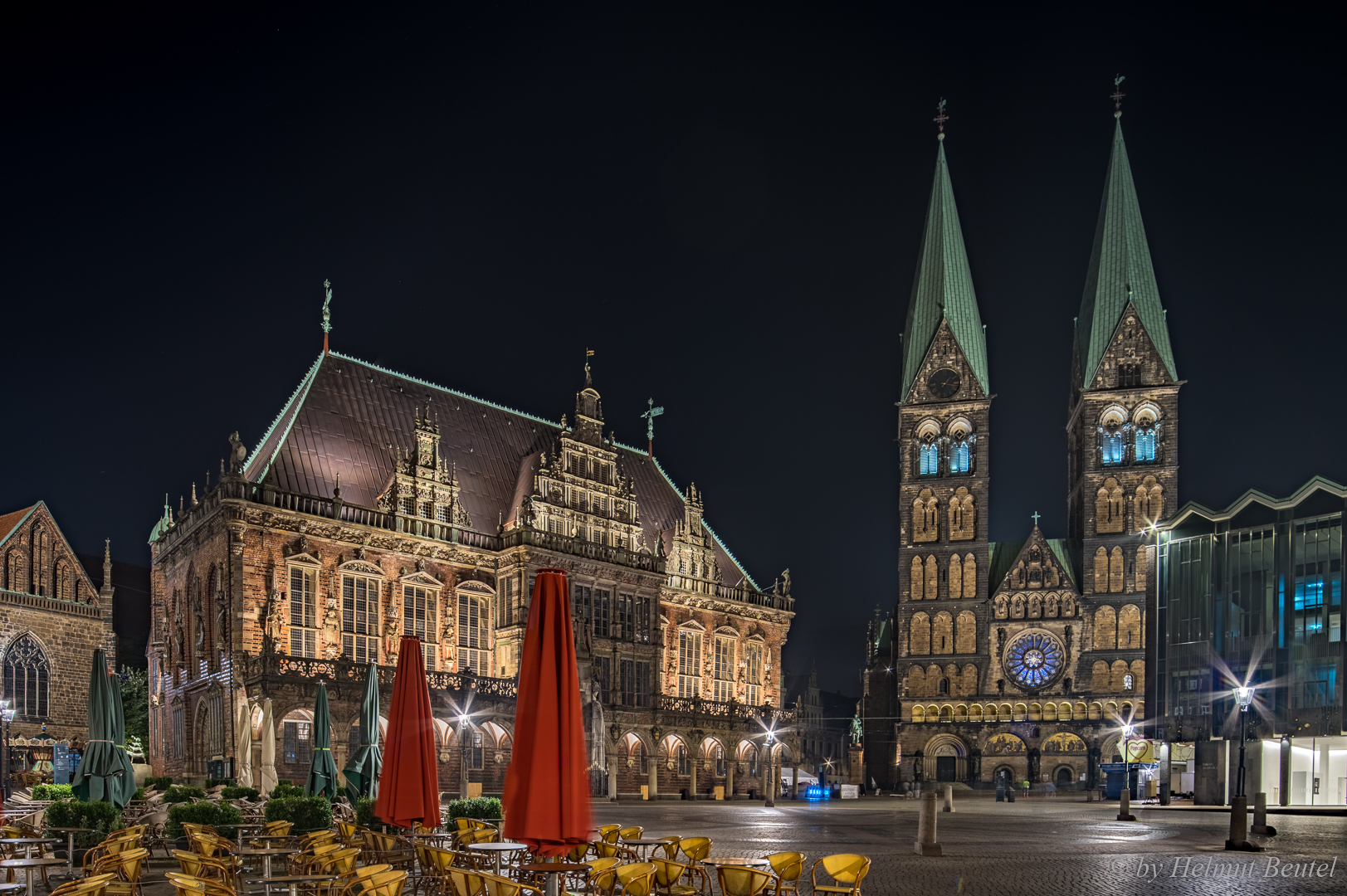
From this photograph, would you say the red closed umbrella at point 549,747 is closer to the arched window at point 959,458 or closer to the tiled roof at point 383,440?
the tiled roof at point 383,440

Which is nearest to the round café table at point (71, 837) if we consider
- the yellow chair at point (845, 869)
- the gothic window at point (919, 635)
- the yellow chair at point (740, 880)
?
the yellow chair at point (740, 880)

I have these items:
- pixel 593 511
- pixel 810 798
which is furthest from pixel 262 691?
pixel 810 798

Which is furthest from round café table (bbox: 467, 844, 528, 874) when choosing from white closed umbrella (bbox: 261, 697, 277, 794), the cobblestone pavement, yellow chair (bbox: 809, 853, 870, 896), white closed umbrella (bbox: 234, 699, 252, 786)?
white closed umbrella (bbox: 234, 699, 252, 786)

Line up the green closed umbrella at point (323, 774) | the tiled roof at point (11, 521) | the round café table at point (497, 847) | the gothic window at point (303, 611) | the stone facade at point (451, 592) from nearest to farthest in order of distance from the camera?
the round café table at point (497, 847) < the green closed umbrella at point (323, 774) < the stone facade at point (451, 592) < the gothic window at point (303, 611) < the tiled roof at point (11, 521)

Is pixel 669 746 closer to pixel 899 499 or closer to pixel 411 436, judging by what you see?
pixel 411 436

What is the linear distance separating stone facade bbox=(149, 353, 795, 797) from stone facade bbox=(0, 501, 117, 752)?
414 cm

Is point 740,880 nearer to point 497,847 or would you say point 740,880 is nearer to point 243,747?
point 497,847

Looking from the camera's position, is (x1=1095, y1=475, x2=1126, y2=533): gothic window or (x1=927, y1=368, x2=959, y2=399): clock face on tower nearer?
(x1=1095, y1=475, x2=1126, y2=533): gothic window

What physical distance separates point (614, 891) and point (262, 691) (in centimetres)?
2810

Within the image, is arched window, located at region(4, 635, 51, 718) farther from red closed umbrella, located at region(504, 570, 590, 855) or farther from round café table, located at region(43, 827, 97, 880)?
red closed umbrella, located at region(504, 570, 590, 855)

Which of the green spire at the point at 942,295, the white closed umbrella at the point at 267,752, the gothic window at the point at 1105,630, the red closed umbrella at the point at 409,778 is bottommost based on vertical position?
the gothic window at the point at 1105,630

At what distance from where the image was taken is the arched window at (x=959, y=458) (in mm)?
77938

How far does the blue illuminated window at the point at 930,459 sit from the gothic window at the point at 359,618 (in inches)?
1780

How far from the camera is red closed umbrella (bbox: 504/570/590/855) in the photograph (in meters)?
10.8
